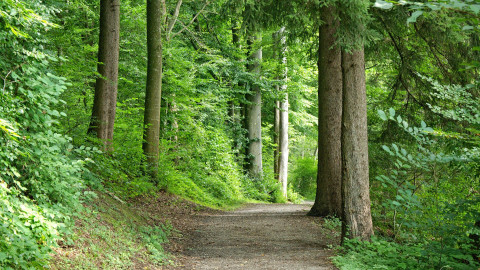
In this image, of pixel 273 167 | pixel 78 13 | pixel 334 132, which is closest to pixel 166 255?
pixel 334 132

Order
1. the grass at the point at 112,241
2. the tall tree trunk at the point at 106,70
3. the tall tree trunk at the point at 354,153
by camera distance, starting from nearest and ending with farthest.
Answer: the grass at the point at 112,241, the tall tree trunk at the point at 354,153, the tall tree trunk at the point at 106,70

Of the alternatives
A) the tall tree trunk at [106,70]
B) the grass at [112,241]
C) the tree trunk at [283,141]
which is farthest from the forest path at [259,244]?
the tree trunk at [283,141]

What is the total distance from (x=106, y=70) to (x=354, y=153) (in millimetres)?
5803

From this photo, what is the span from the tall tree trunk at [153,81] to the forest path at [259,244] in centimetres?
224

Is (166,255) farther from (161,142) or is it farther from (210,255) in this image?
(161,142)

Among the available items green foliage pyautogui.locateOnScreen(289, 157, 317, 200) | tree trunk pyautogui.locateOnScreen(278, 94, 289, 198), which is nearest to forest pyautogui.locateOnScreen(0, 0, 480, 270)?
tree trunk pyautogui.locateOnScreen(278, 94, 289, 198)

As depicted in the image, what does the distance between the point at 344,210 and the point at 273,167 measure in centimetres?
2149

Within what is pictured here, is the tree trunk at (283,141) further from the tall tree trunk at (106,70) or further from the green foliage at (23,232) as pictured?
the green foliage at (23,232)

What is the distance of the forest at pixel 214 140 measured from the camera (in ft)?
14.1

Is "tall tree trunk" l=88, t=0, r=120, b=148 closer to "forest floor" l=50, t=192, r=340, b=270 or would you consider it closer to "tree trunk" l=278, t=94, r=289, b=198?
"forest floor" l=50, t=192, r=340, b=270

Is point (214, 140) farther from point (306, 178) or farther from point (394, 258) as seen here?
point (306, 178)

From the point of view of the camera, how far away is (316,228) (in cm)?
927

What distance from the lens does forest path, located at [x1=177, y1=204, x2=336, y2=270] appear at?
662cm

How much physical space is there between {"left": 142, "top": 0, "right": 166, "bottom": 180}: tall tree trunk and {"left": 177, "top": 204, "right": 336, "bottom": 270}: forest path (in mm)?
2236
